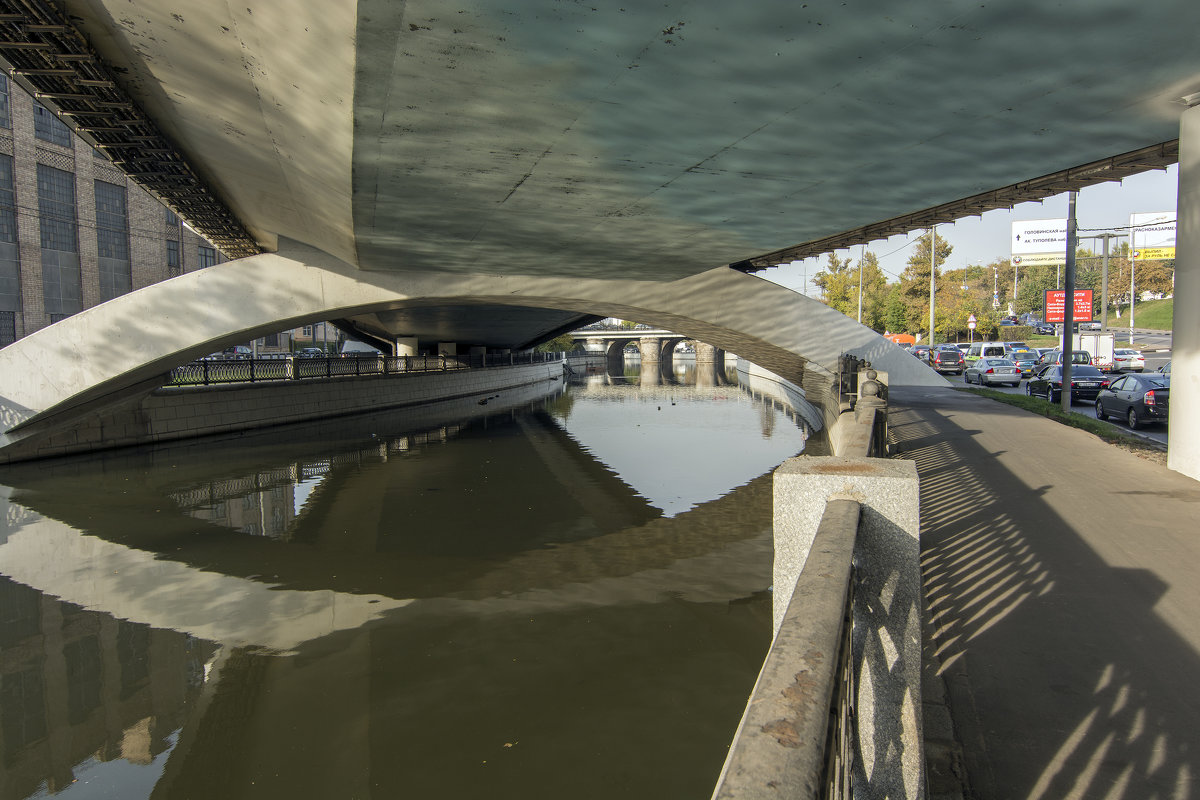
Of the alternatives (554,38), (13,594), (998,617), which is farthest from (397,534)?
(998,617)

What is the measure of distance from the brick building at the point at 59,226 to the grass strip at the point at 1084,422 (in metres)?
36.4

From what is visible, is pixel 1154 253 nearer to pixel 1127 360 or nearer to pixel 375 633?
pixel 1127 360

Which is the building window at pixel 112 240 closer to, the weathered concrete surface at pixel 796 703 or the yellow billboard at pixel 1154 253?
the weathered concrete surface at pixel 796 703

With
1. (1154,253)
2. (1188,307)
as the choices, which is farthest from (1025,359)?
(1188,307)

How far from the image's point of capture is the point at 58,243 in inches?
1524

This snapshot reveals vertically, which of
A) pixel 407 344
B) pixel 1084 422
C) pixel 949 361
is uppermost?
pixel 407 344

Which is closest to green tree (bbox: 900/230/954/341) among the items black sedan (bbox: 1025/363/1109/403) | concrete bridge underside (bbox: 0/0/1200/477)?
black sedan (bbox: 1025/363/1109/403)

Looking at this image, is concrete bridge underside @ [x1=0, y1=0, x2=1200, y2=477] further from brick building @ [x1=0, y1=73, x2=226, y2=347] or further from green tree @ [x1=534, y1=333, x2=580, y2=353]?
green tree @ [x1=534, y1=333, x2=580, y2=353]

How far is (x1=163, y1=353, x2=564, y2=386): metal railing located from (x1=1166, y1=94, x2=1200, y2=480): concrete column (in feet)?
77.7

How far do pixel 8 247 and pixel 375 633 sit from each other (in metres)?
38.9

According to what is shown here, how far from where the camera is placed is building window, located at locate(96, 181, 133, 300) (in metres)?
41.2

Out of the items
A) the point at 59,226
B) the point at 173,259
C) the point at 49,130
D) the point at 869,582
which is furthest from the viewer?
the point at 173,259

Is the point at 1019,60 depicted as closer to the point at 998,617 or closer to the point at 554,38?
the point at 554,38

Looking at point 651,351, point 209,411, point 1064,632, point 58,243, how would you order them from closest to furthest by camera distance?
point 1064,632, point 209,411, point 58,243, point 651,351
